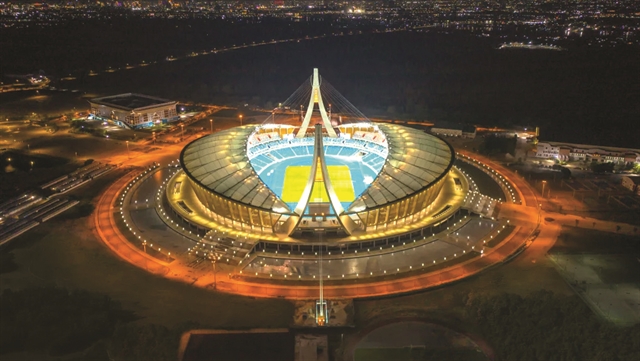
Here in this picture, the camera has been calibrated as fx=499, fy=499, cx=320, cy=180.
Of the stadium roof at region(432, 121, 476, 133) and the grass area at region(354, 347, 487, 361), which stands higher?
the stadium roof at region(432, 121, 476, 133)

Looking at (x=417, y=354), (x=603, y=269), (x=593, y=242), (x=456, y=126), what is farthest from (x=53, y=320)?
(x=456, y=126)

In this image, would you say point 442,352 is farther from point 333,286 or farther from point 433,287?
point 333,286

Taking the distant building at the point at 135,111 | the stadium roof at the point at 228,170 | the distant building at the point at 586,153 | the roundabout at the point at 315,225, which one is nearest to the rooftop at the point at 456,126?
the distant building at the point at 586,153

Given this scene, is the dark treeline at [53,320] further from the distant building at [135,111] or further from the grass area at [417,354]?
the distant building at [135,111]

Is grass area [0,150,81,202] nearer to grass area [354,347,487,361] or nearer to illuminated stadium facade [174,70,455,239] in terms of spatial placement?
illuminated stadium facade [174,70,455,239]

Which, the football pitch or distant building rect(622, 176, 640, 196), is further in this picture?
distant building rect(622, 176, 640, 196)

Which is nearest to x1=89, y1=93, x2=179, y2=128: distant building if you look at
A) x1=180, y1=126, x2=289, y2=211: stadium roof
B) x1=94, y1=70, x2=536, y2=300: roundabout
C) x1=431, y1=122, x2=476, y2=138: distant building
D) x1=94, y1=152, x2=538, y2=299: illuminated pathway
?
x1=94, y1=70, x2=536, y2=300: roundabout
